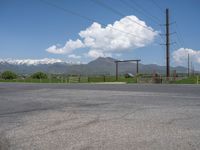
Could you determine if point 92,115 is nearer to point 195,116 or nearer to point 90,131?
point 90,131

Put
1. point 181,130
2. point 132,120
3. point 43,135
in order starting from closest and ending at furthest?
point 43,135
point 181,130
point 132,120

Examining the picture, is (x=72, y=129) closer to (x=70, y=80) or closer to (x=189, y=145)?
(x=189, y=145)

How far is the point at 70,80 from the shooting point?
5078 centimetres

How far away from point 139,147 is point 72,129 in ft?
7.15

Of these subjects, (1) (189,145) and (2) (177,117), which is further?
(2) (177,117)

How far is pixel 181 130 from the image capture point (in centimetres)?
643

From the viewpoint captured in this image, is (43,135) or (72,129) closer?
(43,135)

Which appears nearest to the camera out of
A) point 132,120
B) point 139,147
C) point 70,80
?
point 139,147

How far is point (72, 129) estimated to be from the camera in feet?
21.7

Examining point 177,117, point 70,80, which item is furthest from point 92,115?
point 70,80

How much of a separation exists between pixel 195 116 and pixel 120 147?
431cm

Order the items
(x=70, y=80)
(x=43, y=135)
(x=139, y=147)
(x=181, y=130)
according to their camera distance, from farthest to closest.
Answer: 1. (x=70, y=80)
2. (x=181, y=130)
3. (x=43, y=135)
4. (x=139, y=147)

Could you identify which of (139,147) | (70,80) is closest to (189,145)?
(139,147)

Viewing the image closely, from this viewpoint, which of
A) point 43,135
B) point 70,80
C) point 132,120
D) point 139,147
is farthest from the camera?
point 70,80
